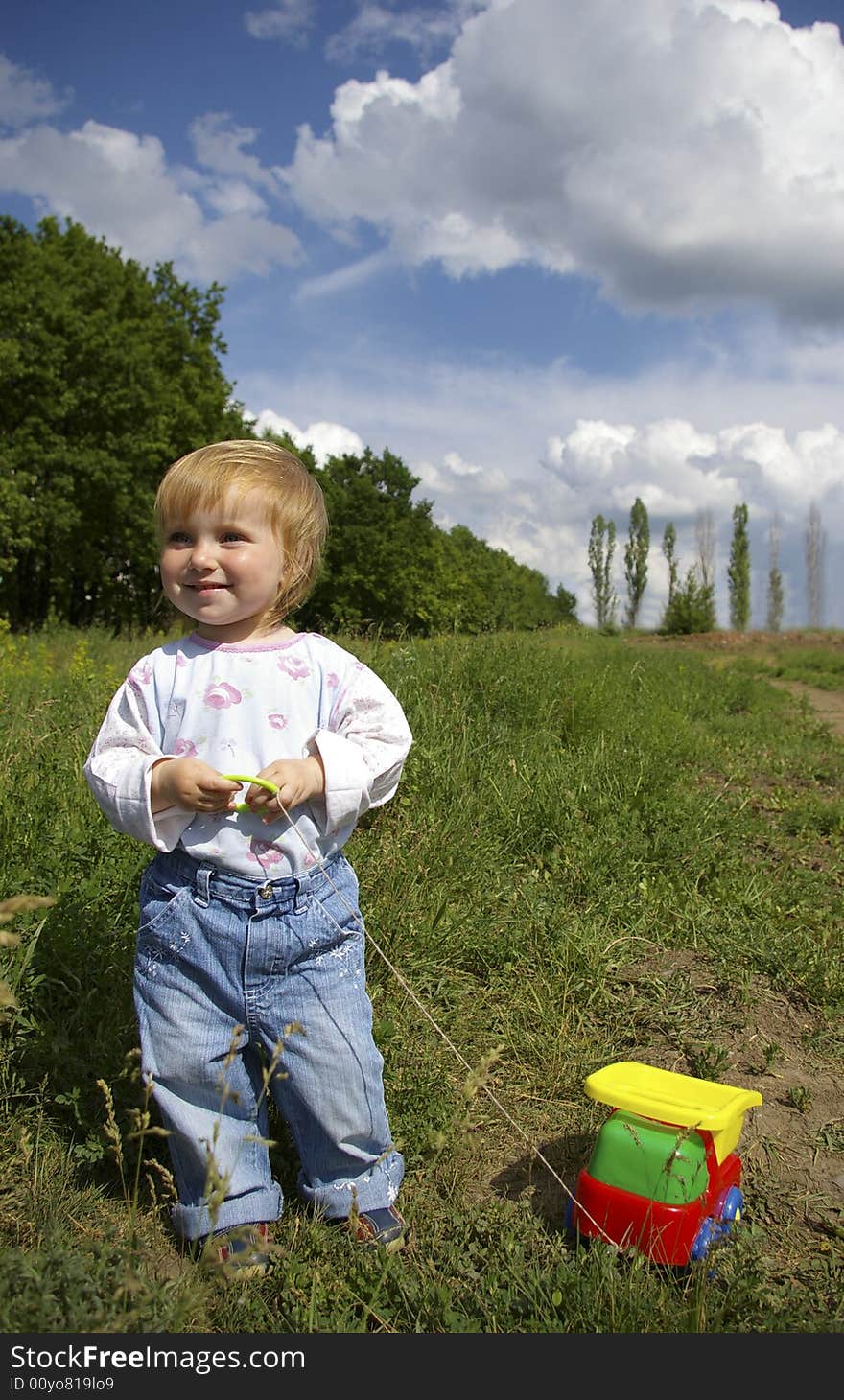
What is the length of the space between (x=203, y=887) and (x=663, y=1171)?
112 cm

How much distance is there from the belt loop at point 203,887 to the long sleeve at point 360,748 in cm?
28

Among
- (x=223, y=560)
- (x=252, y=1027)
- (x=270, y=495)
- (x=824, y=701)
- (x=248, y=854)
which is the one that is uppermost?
(x=270, y=495)

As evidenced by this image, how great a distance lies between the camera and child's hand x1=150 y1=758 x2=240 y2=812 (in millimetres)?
1887

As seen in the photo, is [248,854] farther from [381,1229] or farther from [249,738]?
[381,1229]

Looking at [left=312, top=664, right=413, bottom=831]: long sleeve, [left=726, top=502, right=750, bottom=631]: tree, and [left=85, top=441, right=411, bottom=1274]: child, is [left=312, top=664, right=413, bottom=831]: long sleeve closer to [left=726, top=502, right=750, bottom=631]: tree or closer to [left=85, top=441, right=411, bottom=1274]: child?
[left=85, top=441, right=411, bottom=1274]: child

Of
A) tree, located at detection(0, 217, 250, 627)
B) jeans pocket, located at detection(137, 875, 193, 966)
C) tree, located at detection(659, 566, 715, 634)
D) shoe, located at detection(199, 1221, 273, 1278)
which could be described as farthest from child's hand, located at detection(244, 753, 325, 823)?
tree, located at detection(659, 566, 715, 634)

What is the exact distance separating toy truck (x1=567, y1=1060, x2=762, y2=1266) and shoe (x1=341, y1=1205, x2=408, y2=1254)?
411 mm

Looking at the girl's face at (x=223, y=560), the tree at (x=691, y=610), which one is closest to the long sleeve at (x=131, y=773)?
the girl's face at (x=223, y=560)

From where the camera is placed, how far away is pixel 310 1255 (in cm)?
213

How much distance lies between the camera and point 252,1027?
209 cm

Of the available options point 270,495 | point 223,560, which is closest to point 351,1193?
point 223,560

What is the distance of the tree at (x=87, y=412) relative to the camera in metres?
22.2

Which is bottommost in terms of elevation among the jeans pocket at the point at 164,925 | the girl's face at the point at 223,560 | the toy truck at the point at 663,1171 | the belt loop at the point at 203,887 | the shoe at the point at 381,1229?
the shoe at the point at 381,1229

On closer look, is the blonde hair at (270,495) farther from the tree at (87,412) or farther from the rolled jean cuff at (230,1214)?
the tree at (87,412)
